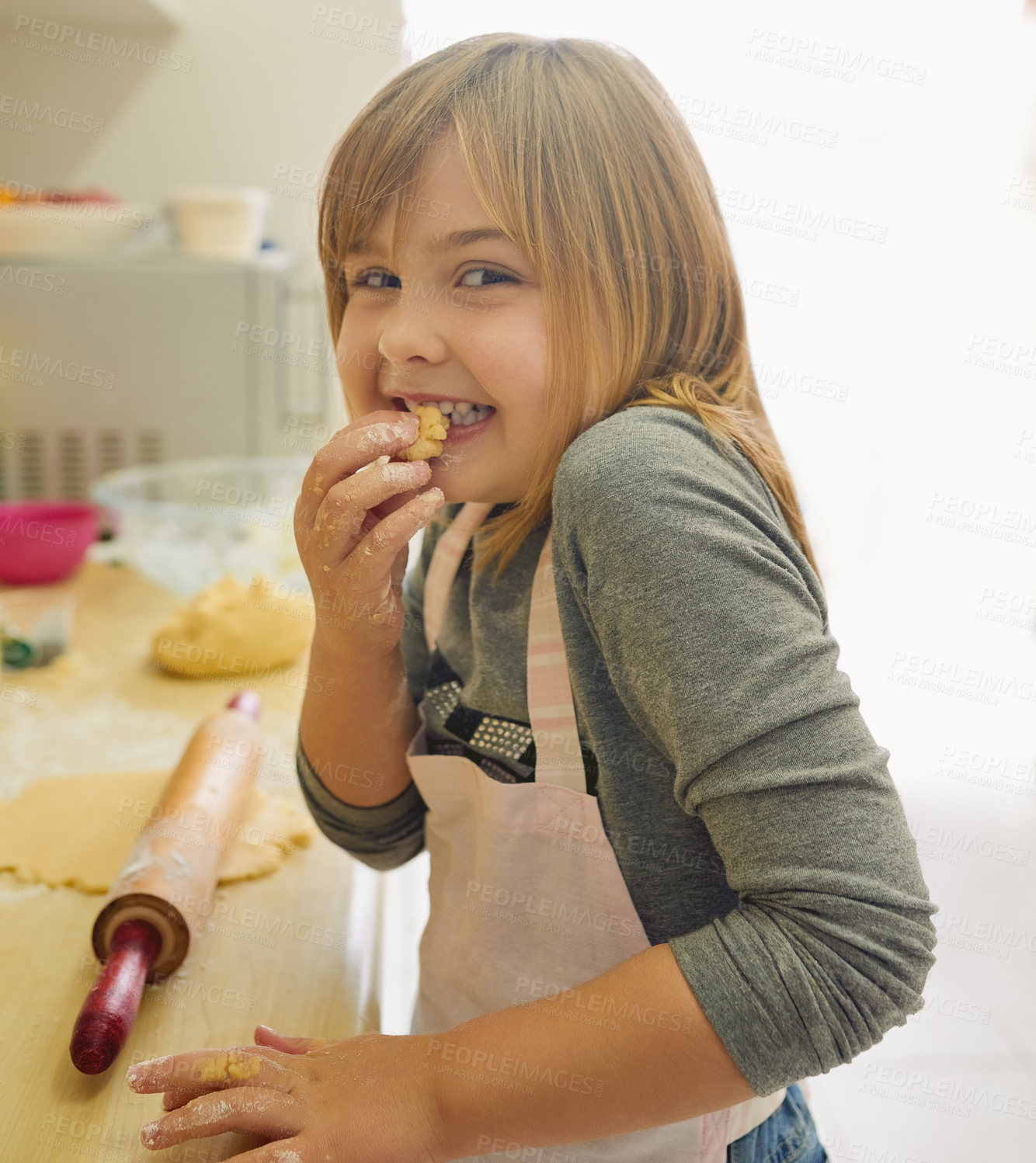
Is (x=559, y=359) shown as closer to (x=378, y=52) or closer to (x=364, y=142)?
(x=364, y=142)

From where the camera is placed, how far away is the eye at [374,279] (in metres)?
0.58

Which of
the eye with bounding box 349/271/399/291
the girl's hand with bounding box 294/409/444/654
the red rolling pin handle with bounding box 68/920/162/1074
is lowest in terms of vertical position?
the red rolling pin handle with bounding box 68/920/162/1074

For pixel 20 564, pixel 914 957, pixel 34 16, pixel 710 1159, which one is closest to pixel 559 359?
pixel 914 957

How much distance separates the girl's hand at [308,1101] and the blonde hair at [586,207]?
1.01 ft

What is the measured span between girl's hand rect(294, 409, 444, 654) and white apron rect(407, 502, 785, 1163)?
90 mm

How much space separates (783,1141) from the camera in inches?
23.5

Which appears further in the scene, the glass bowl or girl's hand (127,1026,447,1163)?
the glass bowl

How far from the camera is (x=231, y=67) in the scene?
6.49 feet

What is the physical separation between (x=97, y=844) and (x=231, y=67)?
183cm

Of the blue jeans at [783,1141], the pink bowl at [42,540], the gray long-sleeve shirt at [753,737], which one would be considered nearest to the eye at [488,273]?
the gray long-sleeve shirt at [753,737]

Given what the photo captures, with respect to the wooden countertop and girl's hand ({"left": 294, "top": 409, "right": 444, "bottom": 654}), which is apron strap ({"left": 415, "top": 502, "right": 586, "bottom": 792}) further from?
the wooden countertop

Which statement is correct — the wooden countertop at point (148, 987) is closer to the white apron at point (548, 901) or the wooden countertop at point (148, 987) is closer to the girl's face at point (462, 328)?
the white apron at point (548, 901)

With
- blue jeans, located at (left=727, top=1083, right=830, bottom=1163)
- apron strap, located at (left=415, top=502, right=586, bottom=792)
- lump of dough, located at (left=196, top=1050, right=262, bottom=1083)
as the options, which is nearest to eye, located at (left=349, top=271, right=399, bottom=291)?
apron strap, located at (left=415, top=502, right=586, bottom=792)

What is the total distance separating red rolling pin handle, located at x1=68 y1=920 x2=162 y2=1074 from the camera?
0.50 metres
